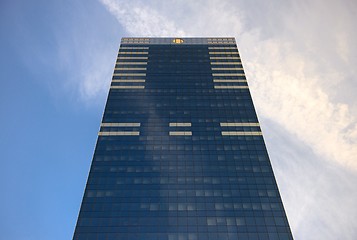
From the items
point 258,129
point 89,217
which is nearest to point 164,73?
point 258,129

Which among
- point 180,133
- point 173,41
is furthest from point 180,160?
point 173,41

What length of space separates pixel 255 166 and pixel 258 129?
14237 millimetres

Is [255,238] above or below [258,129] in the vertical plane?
below

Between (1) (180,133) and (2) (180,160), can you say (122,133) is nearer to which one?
(1) (180,133)

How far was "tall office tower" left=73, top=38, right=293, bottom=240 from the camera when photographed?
70750 mm

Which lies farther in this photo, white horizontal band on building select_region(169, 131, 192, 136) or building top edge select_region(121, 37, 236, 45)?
building top edge select_region(121, 37, 236, 45)

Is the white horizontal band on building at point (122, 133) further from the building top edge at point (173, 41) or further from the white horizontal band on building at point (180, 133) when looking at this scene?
the building top edge at point (173, 41)

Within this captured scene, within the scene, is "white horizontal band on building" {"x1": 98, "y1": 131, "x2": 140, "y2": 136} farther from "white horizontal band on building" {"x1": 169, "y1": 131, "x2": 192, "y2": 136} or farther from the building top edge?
the building top edge

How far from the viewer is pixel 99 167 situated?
82312 millimetres

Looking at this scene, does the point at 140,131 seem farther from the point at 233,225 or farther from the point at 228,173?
the point at 233,225

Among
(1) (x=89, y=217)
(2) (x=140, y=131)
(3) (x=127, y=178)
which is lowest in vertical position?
(1) (x=89, y=217)

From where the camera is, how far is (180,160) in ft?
276

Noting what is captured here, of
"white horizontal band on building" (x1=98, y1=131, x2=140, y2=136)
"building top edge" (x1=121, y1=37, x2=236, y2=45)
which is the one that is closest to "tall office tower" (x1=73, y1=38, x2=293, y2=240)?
"white horizontal band on building" (x1=98, y1=131, x2=140, y2=136)

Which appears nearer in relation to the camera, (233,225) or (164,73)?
(233,225)
